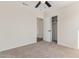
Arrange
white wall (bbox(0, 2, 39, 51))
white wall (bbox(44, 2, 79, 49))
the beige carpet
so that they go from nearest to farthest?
the beige carpet, white wall (bbox(0, 2, 39, 51)), white wall (bbox(44, 2, 79, 49))

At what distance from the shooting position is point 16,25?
5121 mm

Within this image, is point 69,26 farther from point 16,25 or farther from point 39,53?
point 16,25

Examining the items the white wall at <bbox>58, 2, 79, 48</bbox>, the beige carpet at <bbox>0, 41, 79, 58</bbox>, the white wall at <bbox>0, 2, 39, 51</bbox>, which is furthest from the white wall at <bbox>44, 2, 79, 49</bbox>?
the white wall at <bbox>0, 2, 39, 51</bbox>

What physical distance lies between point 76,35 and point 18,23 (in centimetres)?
336

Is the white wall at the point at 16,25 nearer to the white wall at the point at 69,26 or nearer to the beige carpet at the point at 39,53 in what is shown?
the beige carpet at the point at 39,53

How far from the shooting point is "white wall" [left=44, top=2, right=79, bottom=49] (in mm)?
4859

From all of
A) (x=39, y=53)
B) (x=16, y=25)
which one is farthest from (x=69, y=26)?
(x=16, y=25)

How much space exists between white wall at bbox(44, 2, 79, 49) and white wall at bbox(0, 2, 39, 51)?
1.85m

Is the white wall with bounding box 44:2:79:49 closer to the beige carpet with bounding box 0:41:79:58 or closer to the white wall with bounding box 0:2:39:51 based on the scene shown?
the beige carpet with bounding box 0:41:79:58

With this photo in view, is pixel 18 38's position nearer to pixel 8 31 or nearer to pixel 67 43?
pixel 8 31

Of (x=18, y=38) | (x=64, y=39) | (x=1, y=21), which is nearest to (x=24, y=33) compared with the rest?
(x=18, y=38)

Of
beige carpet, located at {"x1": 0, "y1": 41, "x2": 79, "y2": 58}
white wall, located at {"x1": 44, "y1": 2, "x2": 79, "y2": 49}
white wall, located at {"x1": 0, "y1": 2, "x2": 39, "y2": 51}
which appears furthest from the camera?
white wall, located at {"x1": 44, "y1": 2, "x2": 79, "y2": 49}

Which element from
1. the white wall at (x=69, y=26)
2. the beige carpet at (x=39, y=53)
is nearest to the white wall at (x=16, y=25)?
the beige carpet at (x=39, y=53)

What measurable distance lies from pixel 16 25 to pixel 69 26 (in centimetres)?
308
